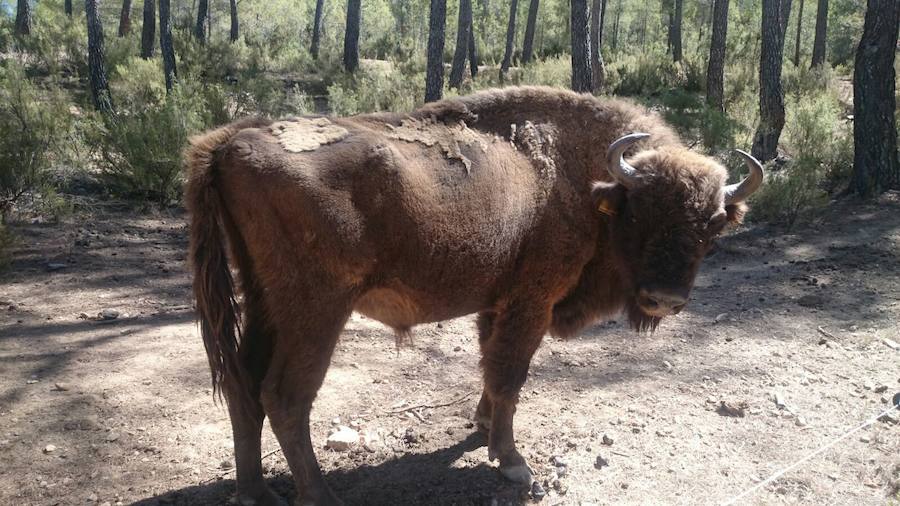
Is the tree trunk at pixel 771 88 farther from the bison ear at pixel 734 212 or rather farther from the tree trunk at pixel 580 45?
the bison ear at pixel 734 212

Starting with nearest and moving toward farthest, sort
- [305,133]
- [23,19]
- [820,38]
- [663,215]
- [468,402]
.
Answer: [305,133], [663,215], [468,402], [23,19], [820,38]

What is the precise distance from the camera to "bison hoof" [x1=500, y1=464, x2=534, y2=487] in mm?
4047

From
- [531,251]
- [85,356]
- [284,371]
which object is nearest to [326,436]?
[284,371]

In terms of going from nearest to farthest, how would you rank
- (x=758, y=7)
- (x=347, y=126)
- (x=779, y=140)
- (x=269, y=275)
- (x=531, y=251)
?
(x=269, y=275)
(x=347, y=126)
(x=531, y=251)
(x=779, y=140)
(x=758, y=7)

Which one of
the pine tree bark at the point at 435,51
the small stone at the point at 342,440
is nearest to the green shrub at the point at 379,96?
the pine tree bark at the point at 435,51

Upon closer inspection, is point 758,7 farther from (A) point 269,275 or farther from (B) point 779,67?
(A) point 269,275

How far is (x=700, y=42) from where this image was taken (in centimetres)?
2727

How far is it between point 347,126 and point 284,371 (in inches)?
57.0

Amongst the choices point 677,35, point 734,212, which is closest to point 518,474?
point 734,212

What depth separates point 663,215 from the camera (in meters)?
3.81

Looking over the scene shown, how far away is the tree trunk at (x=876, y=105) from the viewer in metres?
9.88

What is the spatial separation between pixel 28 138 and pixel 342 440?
23.7ft

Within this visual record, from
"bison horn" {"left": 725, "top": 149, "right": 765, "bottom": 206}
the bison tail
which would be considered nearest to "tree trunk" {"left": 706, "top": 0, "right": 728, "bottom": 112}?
"bison horn" {"left": 725, "top": 149, "right": 765, "bottom": 206}

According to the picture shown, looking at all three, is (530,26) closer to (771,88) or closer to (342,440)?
(771,88)
